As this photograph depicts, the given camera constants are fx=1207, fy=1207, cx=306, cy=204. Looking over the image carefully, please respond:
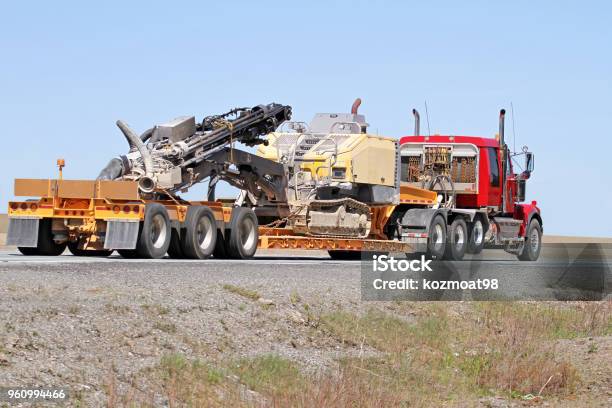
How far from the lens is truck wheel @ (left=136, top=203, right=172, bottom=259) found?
23.1m

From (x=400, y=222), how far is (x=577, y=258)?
4489mm

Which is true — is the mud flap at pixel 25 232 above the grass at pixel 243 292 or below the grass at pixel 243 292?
above

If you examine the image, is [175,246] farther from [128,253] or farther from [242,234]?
[242,234]

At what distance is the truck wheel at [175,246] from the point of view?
24.5 meters

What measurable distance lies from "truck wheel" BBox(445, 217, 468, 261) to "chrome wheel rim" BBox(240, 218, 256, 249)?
637cm

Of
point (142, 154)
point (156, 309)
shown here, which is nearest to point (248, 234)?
point (142, 154)

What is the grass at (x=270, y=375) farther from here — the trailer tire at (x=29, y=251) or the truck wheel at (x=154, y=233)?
the trailer tire at (x=29, y=251)

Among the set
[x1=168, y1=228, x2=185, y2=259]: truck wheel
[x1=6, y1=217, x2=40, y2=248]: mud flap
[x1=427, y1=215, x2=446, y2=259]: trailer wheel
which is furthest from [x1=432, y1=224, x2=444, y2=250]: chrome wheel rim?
[x1=6, y1=217, x2=40, y2=248]: mud flap

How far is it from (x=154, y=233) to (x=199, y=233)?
5.16 ft

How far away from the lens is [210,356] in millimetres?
13766

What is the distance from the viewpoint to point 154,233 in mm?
23656

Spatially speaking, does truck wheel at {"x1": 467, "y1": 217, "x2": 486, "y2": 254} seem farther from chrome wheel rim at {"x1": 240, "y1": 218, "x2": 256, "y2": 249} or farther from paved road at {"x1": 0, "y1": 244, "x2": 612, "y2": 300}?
chrome wheel rim at {"x1": 240, "y1": 218, "x2": 256, "y2": 249}

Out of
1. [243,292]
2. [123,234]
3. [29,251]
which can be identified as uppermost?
[123,234]

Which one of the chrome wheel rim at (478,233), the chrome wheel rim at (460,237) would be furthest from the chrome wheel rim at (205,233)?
the chrome wheel rim at (478,233)
